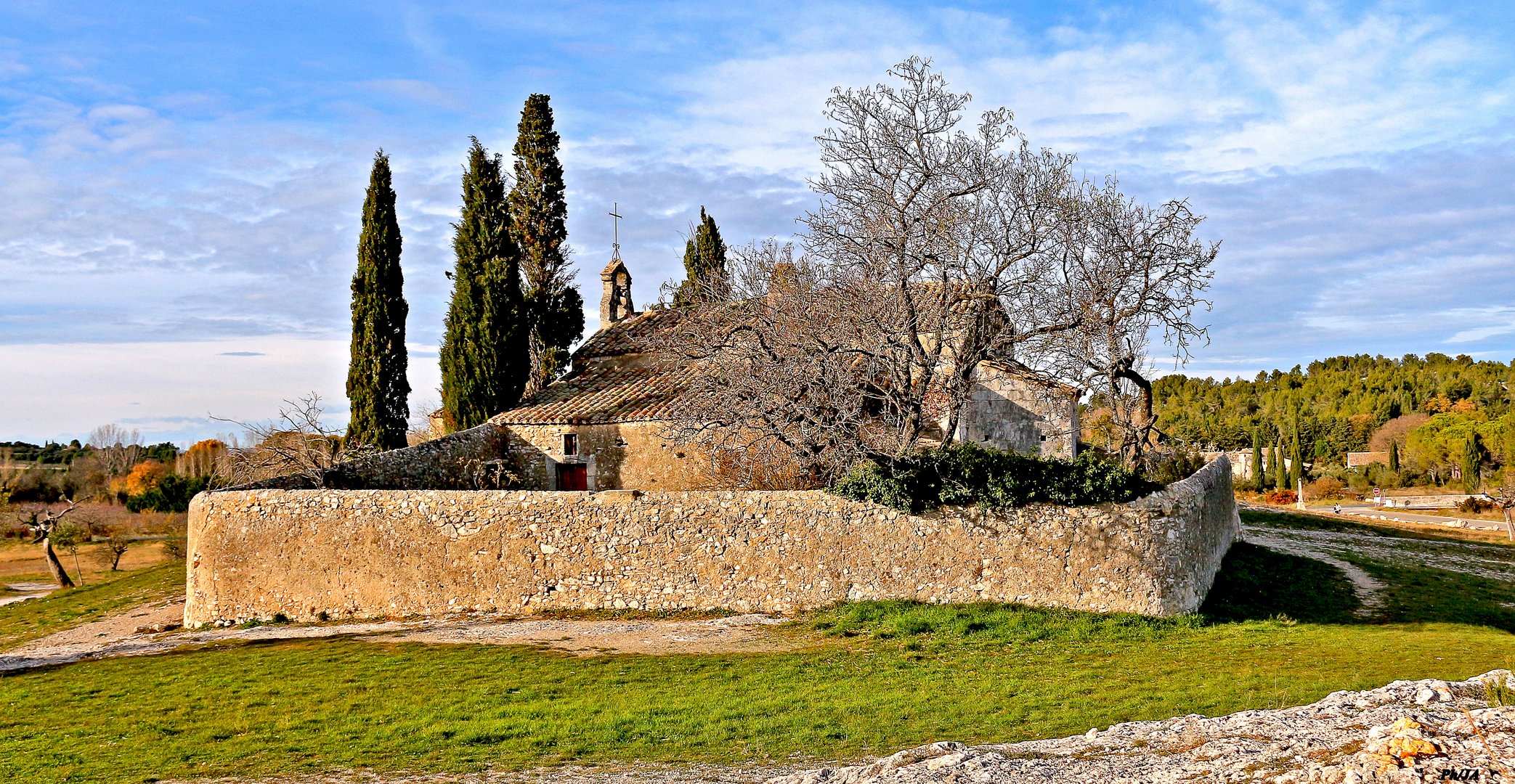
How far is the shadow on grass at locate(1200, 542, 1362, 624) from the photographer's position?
19406 millimetres

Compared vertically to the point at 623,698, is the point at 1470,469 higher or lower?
higher

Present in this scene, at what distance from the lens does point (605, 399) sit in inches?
1150

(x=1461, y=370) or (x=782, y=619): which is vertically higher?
(x=1461, y=370)

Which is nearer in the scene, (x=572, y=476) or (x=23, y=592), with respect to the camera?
(x=572, y=476)

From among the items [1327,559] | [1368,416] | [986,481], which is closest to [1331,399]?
[1368,416]

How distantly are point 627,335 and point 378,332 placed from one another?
8079 millimetres

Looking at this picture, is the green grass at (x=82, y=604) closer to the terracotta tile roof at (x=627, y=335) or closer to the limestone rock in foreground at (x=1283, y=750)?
the terracotta tile roof at (x=627, y=335)

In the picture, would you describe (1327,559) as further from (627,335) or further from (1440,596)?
(627,335)

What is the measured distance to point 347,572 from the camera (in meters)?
19.4

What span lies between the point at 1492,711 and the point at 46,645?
2410cm

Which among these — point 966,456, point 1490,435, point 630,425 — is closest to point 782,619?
point 966,456

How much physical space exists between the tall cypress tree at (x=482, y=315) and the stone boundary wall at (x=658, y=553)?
12718 millimetres

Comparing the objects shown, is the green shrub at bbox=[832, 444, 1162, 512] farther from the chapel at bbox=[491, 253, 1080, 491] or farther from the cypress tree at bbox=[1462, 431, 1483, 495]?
the cypress tree at bbox=[1462, 431, 1483, 495]

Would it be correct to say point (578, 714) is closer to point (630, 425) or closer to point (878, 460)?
point (878, 460)
